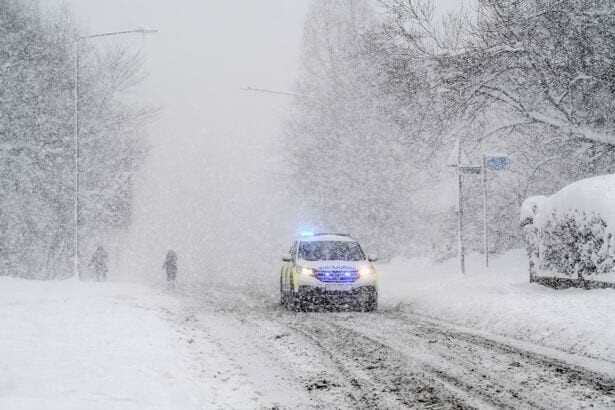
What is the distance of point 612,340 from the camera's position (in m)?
8.95

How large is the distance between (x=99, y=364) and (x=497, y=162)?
12.2 metres

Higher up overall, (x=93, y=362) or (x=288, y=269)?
(x=288, y=269)

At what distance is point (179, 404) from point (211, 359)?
2.76 meters

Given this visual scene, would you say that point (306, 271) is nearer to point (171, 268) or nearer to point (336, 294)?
point (336, 294)

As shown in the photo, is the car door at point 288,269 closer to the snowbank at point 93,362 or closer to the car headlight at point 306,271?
the car headlight at point 306,271

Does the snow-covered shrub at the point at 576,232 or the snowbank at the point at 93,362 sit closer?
the snowbank at the point at 93,362

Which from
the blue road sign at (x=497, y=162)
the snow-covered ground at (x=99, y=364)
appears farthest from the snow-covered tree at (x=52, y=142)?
the blue road sign at (x=497, y=162)

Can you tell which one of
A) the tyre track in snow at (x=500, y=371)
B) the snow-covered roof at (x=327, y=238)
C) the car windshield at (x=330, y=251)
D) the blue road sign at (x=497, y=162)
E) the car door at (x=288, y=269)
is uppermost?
the blue road sign at (x=497, y=162)

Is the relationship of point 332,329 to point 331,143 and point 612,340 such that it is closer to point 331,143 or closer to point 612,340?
point 612,340

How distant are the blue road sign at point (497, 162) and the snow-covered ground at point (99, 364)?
856 cm

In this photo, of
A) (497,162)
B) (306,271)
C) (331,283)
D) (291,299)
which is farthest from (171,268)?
(497,162)

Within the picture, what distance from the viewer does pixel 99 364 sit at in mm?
7941

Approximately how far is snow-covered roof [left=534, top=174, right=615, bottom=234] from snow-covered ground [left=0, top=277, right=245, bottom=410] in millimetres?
7648

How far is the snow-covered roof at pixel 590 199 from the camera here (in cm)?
1288
